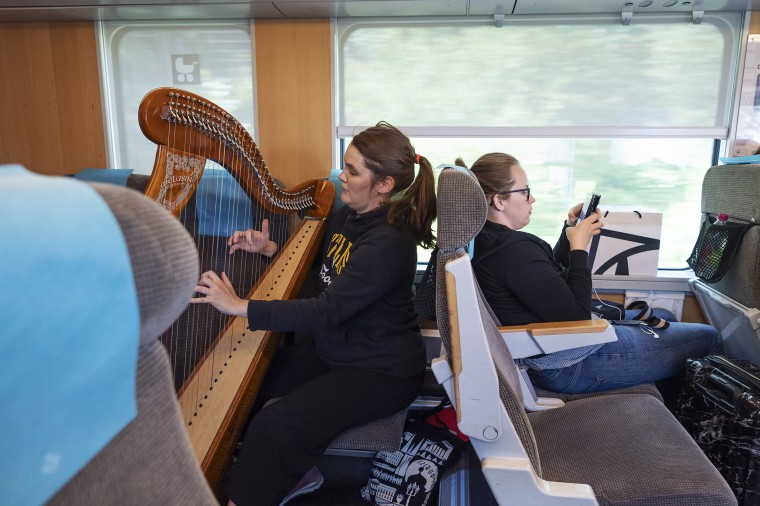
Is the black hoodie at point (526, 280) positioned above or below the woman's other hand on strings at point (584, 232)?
below

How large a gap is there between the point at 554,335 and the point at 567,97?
1.73 metres

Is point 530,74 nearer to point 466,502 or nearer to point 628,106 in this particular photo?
point 628,106

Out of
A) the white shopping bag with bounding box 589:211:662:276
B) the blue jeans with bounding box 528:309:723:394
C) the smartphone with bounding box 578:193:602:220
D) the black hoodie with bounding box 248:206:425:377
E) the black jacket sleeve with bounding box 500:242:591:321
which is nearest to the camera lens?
the black hoodie with bounding box 248:206:425:377

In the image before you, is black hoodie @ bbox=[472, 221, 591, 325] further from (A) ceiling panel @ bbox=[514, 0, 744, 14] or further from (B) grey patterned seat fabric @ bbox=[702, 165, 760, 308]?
(A) ceiling panel @ bbox=[514, 0, 744, 14]

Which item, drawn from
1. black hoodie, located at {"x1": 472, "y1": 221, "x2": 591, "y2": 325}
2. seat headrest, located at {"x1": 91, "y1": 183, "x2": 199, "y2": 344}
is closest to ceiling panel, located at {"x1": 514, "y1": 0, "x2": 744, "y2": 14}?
black hoodie, located at {"x1": 472, "y1": 221, "x2": 591, "y2": 325}

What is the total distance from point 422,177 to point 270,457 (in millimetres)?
1007

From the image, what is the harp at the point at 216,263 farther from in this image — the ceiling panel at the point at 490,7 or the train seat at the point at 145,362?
the ceiling panel at the point at 490,7

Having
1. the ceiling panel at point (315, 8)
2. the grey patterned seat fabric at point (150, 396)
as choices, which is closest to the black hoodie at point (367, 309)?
the grey patterned seat fabric at point (150, 396)

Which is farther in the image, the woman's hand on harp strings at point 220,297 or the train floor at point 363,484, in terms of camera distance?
the train floor at point 363,484

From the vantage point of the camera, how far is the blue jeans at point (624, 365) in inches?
81.3

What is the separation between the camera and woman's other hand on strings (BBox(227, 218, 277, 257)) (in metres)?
2.14

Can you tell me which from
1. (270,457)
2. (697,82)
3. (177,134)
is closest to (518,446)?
(270,457)

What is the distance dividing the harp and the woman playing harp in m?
0.11

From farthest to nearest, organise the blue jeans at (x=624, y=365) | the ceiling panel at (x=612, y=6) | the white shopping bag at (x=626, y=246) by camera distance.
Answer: the white shopping bag at (x=626, y=246) → the ceiling panel at (x=612, y=6) → the blue jeans at (x=624, y=365)
